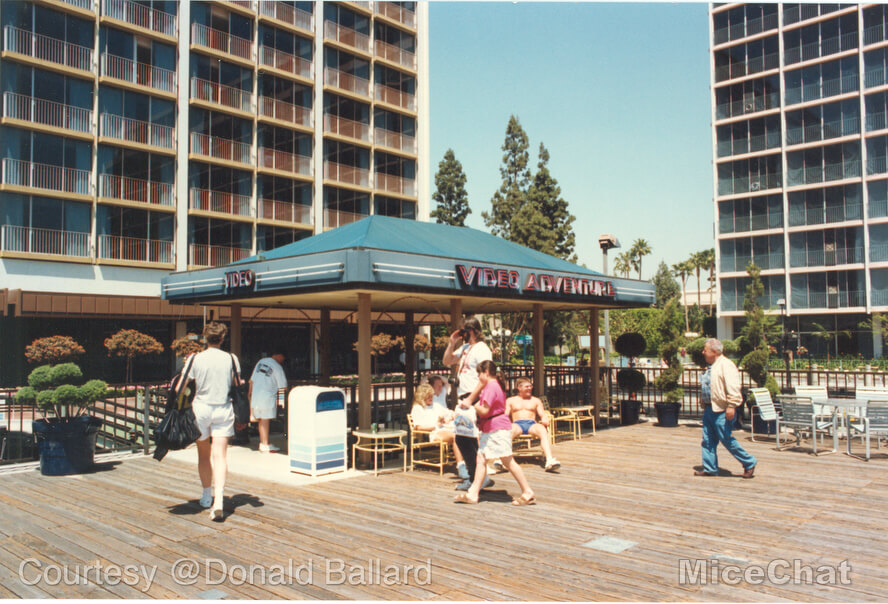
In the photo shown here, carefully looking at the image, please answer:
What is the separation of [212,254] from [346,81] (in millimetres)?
14021

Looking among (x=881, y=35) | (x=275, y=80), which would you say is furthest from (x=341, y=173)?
(x=881, y=35)

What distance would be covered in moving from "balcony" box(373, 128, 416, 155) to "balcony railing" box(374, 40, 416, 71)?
4568 millimetres

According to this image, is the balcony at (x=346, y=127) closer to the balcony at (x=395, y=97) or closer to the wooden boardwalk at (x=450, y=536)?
the balcony at (x=395, y=97)

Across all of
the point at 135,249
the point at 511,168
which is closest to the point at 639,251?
the point at 511,168

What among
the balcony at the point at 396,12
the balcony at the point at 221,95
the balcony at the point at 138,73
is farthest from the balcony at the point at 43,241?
the balcony at the point at 396,12

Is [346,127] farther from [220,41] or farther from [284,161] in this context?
[220,41]

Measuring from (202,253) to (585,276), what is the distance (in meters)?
25.8

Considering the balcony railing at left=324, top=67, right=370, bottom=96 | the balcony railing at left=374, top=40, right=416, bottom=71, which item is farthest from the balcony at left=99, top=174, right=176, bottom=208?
the balcony railing at left=374, top=40, right=416, bottom=71

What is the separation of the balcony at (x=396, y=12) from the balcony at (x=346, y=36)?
2.27 m

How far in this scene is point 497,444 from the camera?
7074mm

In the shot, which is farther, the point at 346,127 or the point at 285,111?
the point at 346,127

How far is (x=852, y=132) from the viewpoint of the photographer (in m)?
43.3

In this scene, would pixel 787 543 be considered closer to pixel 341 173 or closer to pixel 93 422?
pixel 93 422

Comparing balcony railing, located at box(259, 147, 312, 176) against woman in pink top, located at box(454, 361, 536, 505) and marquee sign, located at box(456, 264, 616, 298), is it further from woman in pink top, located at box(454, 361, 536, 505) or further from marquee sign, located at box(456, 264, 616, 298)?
woman in pink top, located at box(454, 361, 536, 505)
